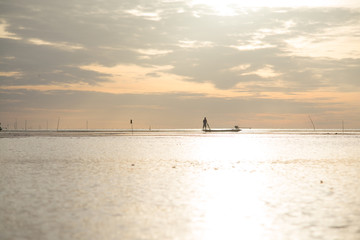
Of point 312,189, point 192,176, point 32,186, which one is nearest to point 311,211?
point 312,189

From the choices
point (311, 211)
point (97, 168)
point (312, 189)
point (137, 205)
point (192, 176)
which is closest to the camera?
point (311, 211)

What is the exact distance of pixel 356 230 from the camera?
923 cm

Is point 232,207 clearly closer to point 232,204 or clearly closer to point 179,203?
point 232,204

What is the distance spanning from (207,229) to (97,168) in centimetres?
1321

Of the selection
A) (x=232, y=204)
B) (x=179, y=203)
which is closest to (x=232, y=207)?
(x=232, y=204)

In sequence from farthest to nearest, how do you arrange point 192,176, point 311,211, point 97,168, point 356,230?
1. point 97,168
2. point 192,176
3. point 311,211
4. point 356,230

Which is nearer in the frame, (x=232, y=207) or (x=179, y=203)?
(x=232, y=207)

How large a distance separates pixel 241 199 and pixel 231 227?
3587mm

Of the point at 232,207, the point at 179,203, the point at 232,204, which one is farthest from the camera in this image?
the point at 179,203

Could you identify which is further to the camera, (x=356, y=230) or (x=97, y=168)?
(x=97, y=168)

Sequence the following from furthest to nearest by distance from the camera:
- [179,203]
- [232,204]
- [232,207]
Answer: [179,203]
[232,204]
[232,207]

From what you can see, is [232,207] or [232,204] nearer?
[232,207]

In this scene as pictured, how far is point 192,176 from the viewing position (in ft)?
60.4

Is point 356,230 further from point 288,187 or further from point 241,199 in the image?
point 288,187
